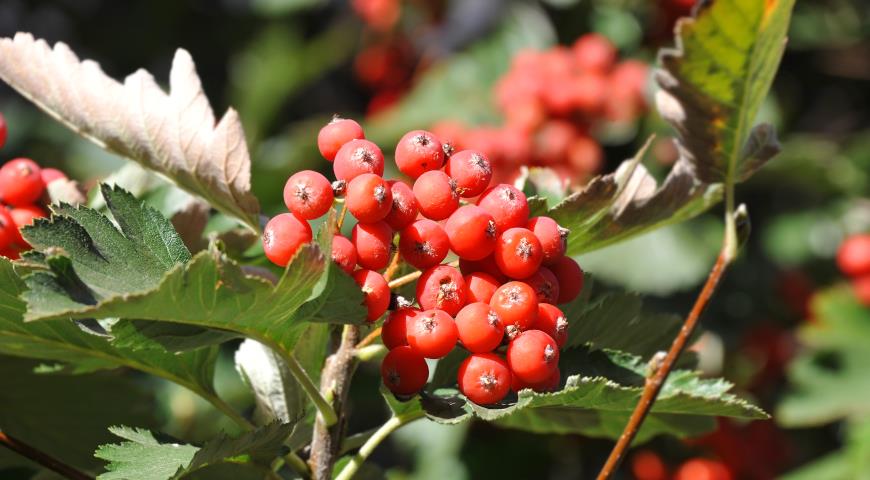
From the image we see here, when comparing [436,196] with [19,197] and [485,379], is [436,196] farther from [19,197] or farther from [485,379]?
[19,197]

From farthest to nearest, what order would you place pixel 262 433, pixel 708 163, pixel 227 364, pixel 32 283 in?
pixel 227 364 → pixel 708 163 → pixel 262 433 → pixel 32 283

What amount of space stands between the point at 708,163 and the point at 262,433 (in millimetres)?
465

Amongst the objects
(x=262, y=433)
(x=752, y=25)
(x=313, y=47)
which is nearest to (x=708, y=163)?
(x=752, y=25)

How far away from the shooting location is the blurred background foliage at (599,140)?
2.21 m

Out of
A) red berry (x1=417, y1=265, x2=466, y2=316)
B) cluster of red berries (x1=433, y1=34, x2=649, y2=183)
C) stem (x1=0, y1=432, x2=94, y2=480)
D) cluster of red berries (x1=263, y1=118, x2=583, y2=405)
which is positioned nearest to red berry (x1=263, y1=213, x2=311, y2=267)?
cluster of red berries (x1=263, y1=118, x2=583, y2=405)

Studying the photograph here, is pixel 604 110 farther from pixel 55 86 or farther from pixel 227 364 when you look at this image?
pixel 55 86

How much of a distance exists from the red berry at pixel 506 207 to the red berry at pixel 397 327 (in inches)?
4.2

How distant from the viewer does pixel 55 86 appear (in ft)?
3.36

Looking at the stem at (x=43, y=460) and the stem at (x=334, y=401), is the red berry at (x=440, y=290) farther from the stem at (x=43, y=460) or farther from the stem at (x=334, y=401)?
the stem at (x=43, y=460)

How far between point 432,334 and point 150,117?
379 millimetres

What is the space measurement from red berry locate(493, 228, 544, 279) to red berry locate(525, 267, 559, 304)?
0.02 metres

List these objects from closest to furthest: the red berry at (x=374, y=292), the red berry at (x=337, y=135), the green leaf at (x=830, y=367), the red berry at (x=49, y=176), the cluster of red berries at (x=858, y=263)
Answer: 1. the red berry at (x=374, y=292)
2. the red berry at (x=337, y=135)
3. the red berry at (x=49, y=176)
4. the green leaf at (x=830, y=367)
5. the cluster of red berries at (x=858, y=263)

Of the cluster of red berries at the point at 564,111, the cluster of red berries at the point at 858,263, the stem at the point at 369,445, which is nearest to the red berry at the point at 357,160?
the stem at the point at 369,445

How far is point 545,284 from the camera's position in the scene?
2.97 feet
